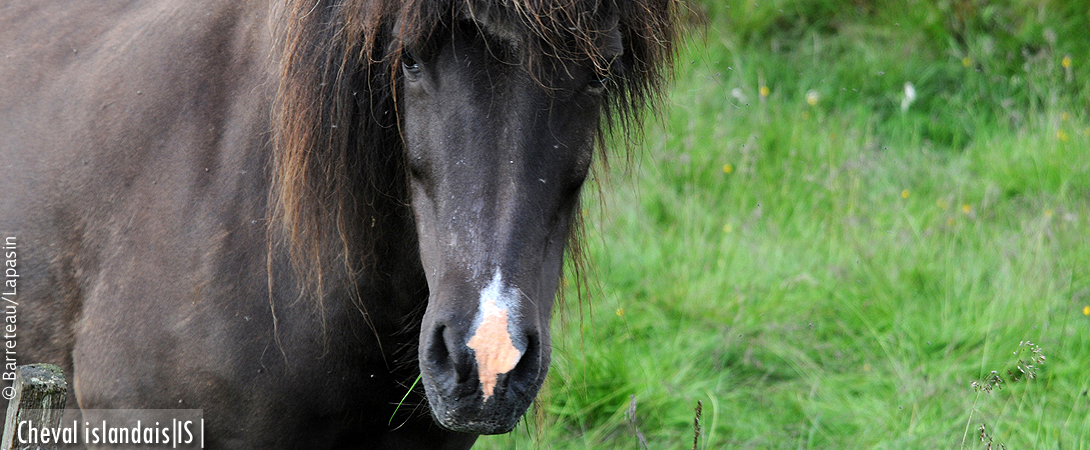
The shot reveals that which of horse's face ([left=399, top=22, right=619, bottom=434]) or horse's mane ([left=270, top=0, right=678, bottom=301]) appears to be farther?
horse's mane ([left=270, top=0, right=678, bottom=301])

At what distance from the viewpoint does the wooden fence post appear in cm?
154

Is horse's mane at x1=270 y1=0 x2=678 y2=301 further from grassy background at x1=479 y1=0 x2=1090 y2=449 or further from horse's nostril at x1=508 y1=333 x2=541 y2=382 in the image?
horse's nostril at x1=508 y1=333 x2=541 y2=382

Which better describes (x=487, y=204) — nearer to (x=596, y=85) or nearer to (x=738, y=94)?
(x=596, y=85)

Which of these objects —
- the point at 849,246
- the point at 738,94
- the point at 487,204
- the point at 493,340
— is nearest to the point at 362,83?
the point at 487,204

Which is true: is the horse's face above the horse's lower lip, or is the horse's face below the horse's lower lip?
above

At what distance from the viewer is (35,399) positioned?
154cm

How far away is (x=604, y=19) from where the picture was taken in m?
1.62

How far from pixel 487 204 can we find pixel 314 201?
467mm

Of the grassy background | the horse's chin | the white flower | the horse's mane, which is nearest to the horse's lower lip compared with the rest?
the horse's chin

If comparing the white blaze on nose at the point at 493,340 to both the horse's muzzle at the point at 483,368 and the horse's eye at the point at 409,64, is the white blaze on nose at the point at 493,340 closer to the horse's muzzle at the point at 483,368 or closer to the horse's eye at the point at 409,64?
the horse's muzzle at the point at 483,368

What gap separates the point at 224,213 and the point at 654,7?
100cm

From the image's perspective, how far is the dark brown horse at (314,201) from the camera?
1.50 m

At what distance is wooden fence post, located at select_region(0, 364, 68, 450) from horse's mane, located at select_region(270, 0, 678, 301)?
494 millimetres

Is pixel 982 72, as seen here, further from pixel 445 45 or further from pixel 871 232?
pixel 445 45
